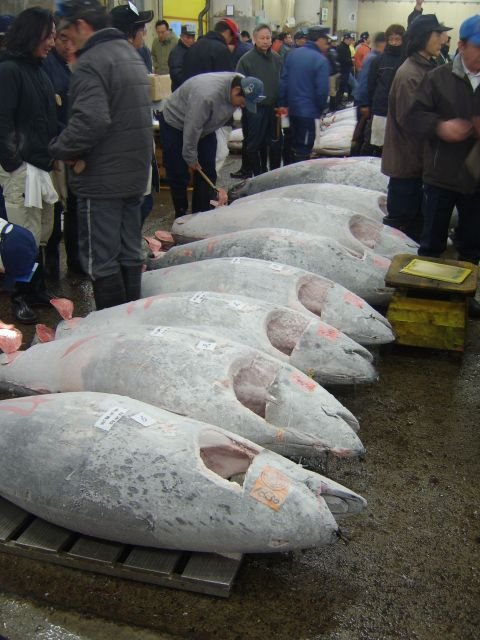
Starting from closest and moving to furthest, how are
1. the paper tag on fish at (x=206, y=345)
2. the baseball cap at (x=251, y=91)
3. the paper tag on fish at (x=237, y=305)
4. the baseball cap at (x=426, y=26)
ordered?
the paper tag on fish at (x=206, y=345) < the paper tag on fish at (x=237, y=305) < the baseball cap at (x=426, y=26) < the baseball cap at (x=251, y=91)

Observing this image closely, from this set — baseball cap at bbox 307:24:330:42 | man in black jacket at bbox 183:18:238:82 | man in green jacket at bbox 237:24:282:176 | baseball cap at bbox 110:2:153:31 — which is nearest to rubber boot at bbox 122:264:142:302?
baseball cap at bbox 110:2:153:31

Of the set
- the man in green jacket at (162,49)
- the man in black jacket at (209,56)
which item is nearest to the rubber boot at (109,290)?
the man in black jacket at (209,56)

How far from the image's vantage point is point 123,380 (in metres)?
2.78

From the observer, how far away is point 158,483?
86.0 inches

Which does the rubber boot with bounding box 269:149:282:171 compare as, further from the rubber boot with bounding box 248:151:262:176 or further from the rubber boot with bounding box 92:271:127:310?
the rubber boot with bounding box 92:271:127:310

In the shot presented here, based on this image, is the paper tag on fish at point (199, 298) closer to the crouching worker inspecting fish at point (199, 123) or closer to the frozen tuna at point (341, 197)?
the frozen tuna at point (341, 197)

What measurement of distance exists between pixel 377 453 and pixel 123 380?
4.04ft

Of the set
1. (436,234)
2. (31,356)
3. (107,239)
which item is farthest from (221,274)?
(436,234)

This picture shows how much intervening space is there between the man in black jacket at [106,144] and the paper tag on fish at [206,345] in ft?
3.80

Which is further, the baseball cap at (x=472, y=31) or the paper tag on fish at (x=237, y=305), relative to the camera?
the baseball cap at (x=472, y=31)

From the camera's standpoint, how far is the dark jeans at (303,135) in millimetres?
7852

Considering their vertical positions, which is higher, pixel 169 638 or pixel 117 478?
pixel 117 478

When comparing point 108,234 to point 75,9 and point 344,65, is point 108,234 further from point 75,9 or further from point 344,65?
point 344,65

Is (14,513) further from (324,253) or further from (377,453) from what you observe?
(324,253)
